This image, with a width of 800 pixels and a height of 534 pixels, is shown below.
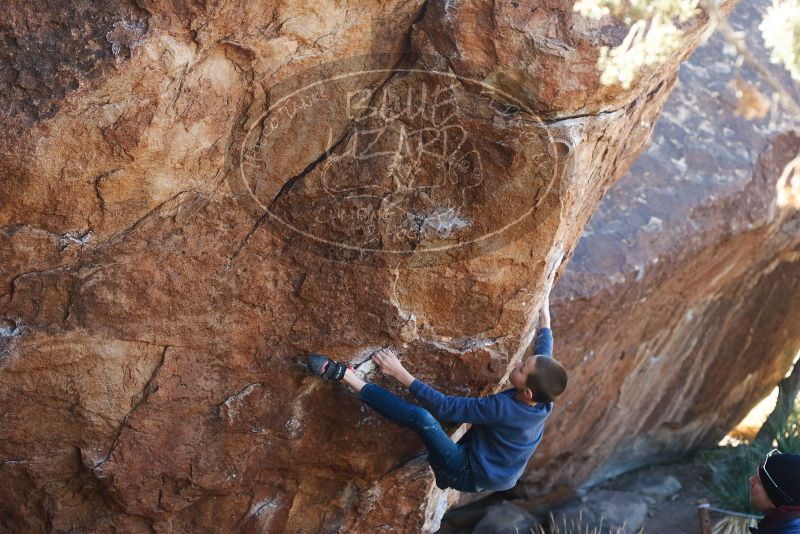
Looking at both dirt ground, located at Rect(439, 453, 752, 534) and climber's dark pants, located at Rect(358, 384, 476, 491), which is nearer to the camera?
climber's dark pants, located at Rect(358, 384, 476, 491)

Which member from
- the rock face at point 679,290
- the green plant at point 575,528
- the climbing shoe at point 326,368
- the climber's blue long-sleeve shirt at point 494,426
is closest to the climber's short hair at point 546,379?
the climber's blue long-sleeve shirt at point 494,426

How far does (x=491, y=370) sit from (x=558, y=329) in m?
1.84

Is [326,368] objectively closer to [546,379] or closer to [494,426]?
[494,426]

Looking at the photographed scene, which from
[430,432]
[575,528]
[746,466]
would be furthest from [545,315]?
[746,466]

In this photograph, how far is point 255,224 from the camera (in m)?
3.79

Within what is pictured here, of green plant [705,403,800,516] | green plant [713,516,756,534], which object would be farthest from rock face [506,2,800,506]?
green plant [713,516,756,534]

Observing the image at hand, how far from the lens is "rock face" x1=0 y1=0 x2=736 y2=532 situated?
336 cm

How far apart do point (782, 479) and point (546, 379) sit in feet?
3.29

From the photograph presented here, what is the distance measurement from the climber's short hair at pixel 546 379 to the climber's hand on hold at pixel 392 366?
518mm

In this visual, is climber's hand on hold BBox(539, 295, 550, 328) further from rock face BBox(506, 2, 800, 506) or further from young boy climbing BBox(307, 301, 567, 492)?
rock face BBox(506, 2, 800, 506)

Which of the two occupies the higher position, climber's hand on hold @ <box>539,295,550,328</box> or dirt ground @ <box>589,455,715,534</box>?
climber's hand on hold @ <box>539,295,550,328</box>

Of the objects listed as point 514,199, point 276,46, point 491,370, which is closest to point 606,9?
point 514,199

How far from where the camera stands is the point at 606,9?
333cm

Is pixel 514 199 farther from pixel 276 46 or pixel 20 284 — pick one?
pixel 20 284
